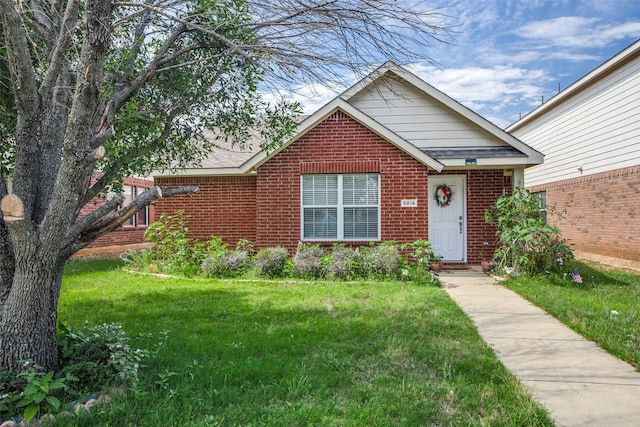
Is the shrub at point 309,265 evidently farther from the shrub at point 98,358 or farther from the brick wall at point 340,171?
the shrub at point 98,358

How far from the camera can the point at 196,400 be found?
315cm

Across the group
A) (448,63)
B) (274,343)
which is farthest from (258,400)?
(448,63)

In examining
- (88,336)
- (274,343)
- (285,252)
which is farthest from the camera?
(285,252)

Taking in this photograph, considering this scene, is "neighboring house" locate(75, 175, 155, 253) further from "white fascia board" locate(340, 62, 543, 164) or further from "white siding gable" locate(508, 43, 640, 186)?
"white siding gable" locate(508, 43, 640, 186)

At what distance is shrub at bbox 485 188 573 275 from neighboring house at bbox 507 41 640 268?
3.28 metres

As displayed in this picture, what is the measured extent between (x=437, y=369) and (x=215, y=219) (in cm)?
853

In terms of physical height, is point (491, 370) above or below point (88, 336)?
below

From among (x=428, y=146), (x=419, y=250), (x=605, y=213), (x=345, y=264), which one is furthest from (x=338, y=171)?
(x=605, y=213)

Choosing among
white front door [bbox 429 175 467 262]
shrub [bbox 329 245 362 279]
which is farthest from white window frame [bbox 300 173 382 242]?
white front door [bbox 429 175 467 262]

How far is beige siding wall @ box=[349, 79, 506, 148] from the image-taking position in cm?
1077

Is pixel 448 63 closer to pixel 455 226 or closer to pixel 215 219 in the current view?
pixel 455 226

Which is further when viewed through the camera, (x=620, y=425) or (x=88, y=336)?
(x=88, y=336)

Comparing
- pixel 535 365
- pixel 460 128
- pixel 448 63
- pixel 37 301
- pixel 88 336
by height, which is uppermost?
pixel 460 128

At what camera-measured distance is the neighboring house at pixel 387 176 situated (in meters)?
9.69
